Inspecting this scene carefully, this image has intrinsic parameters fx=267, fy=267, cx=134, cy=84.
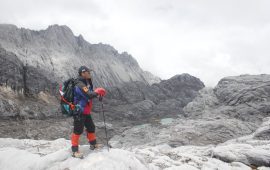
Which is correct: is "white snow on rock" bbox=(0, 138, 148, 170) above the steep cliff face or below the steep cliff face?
below

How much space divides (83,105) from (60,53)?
15007cm

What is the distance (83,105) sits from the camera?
385 inches

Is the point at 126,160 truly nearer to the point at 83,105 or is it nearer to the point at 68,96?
the point at 83,105

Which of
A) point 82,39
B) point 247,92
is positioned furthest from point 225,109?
point 82,39

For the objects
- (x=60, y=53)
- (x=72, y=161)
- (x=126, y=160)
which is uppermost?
(x=60, y=53)

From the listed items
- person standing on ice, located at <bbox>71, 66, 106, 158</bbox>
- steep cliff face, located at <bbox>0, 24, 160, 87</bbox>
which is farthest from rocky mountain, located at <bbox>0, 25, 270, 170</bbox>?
person standing on ice, located at <bbox>71, 66, 106, 158</bbox>

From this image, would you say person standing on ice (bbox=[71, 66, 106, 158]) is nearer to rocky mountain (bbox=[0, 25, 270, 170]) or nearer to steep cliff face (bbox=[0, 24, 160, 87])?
rocky mountain (bbox=[0, 25, 270, 170])

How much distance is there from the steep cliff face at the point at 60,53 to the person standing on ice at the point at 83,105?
355ft

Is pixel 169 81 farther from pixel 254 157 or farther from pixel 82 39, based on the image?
pixel 254 157

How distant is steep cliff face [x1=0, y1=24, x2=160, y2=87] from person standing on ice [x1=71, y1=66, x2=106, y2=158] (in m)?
108

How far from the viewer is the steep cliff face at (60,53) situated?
130125mm

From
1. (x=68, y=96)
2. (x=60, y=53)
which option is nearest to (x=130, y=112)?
(x=60, y=53)

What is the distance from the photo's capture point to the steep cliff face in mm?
130125

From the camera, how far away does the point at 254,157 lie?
41.5ft
